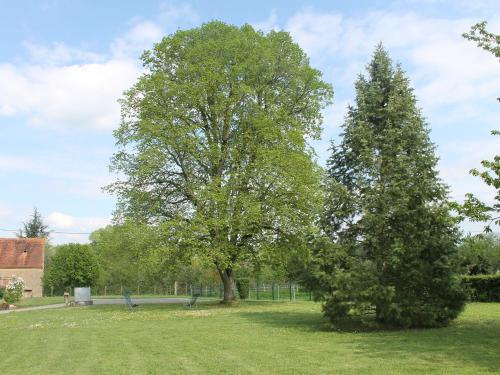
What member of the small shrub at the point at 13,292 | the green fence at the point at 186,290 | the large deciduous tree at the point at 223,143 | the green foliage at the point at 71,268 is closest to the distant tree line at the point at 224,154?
the large deciduous tree at the point at 223,143

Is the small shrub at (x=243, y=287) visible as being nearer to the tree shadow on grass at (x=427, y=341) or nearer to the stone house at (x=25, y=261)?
the tree shadow on grass at (x=427, y=341)

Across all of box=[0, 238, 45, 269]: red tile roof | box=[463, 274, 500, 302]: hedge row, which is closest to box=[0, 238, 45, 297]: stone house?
box=[0, 238, 45, 269]: red tile roof

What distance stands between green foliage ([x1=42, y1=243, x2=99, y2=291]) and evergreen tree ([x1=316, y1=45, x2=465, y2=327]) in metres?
30.2

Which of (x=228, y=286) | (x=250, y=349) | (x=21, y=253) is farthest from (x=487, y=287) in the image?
(x=21, y=253)

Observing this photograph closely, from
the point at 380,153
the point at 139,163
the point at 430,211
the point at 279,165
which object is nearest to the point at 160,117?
the point at 139,163

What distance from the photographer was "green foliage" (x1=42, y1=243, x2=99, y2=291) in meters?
41.7

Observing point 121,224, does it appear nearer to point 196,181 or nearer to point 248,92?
point 196,181

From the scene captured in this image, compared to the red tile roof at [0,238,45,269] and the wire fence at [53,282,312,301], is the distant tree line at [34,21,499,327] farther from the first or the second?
the red tile roof at [0,238,45,269]

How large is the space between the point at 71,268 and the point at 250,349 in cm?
3301

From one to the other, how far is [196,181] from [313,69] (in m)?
9.71

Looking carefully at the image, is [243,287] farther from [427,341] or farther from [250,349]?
[250,349]

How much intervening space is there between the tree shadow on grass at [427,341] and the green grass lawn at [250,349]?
19 mm

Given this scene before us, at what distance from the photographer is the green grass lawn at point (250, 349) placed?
9.73 meters

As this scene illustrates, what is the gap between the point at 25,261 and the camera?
5972 centimetres
